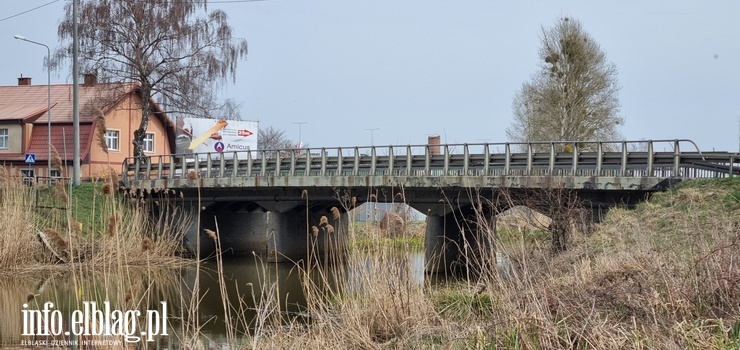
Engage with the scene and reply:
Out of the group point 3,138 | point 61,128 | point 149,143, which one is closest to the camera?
point 61,128

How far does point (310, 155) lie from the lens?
2881 cm

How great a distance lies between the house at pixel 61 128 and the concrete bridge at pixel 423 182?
387 inches

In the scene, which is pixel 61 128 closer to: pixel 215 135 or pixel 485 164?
pixel 215 135

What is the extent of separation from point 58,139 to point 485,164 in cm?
2790

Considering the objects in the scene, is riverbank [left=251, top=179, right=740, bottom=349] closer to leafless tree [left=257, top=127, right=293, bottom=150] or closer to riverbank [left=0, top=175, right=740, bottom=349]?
riverbank [left=0, top=175, right=740, bottom=349]

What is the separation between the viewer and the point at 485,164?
79.9 feet

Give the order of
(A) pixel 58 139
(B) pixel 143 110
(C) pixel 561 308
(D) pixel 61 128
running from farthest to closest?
(A) pixel 58 139
(D) pixel 61 128
(B) pixel 143 110
(C) pixel 561 308

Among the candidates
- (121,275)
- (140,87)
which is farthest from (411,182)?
(140,87)

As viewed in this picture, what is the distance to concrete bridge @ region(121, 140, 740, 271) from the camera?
20.5 meters

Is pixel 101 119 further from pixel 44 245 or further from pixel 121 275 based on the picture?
pixel 44 245

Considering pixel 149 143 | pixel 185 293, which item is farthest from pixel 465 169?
pixel 149 143

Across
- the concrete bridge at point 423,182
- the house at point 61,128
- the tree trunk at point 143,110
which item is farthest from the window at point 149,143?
the concrete bridge at point 423,182

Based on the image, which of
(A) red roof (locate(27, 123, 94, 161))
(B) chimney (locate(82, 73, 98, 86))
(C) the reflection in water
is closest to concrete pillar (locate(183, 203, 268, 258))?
(C) the reflection in water

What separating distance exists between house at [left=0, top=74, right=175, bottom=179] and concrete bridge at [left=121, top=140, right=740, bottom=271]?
387 inches
